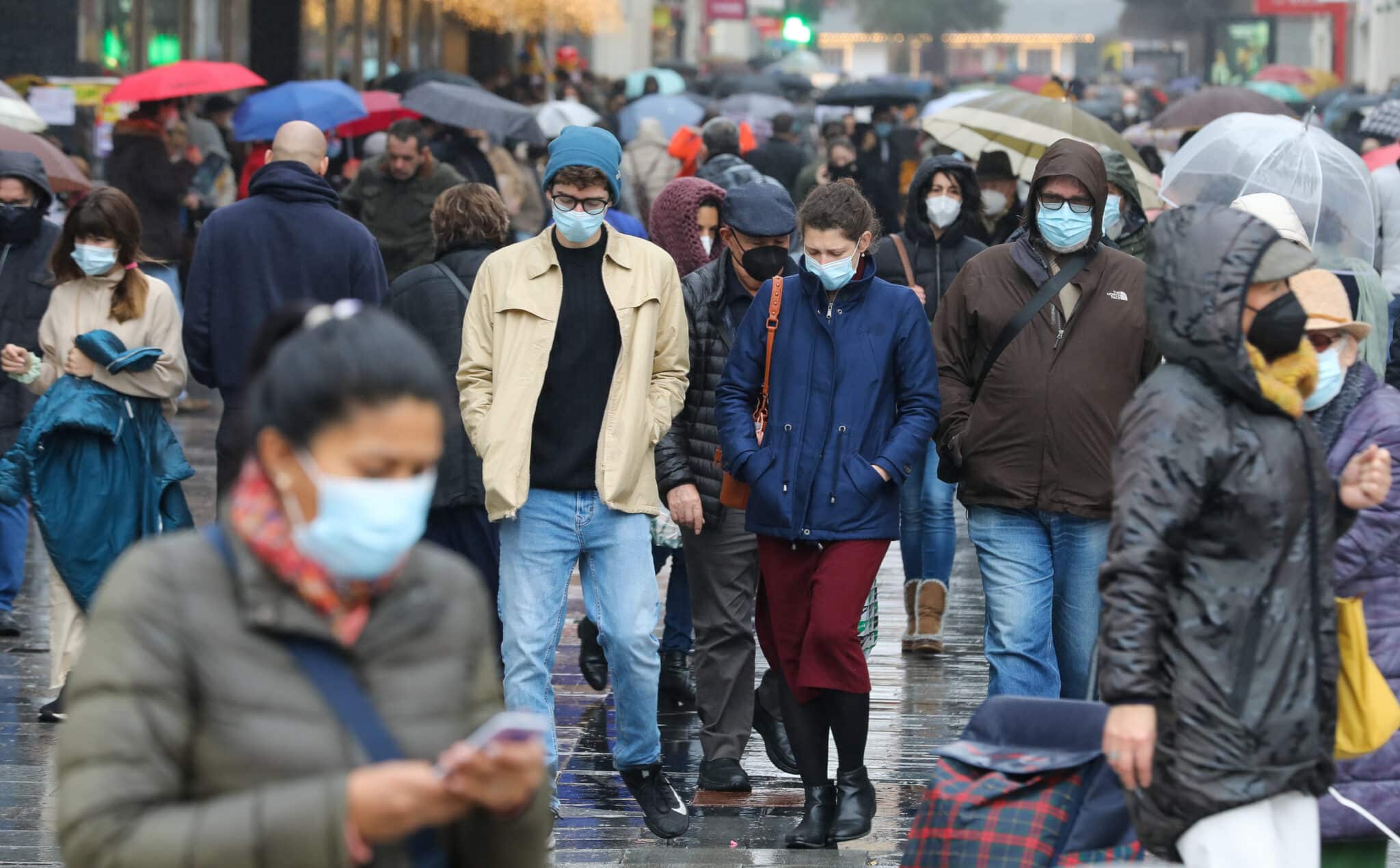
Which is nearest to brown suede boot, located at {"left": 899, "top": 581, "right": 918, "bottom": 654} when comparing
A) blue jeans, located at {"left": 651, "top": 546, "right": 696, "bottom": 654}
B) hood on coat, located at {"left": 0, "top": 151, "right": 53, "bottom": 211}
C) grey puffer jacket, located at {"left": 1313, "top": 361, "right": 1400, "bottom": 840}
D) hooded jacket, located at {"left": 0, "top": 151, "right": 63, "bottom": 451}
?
blue jeans, located at {"left": 651, "top": 546, "right": 696, "bottom": 654}

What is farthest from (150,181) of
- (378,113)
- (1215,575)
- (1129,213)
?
(1215,575)

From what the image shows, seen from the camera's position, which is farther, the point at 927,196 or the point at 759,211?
the point at 927,196

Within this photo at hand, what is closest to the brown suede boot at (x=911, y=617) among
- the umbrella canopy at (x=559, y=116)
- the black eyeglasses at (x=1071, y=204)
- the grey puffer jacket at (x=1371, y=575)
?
the black eyeglasses at (x=1071, y=204)

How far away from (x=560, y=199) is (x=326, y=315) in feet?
11.1

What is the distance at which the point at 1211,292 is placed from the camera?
3.62m

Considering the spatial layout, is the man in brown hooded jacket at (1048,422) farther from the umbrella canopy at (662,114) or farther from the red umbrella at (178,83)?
the umbrella canopy at (662,114)

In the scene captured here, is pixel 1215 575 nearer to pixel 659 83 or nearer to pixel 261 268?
pixel 261 268

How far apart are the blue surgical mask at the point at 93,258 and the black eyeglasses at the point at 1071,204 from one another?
3197mm

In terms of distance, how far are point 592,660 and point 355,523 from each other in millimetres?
5442

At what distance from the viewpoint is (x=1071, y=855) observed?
3.79m

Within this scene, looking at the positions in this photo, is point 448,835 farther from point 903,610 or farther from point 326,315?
point 903,610

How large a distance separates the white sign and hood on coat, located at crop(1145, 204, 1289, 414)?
11.2 metres

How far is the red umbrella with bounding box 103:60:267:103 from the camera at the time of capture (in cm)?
1364

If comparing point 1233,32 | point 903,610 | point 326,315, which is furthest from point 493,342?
point 1233,32
